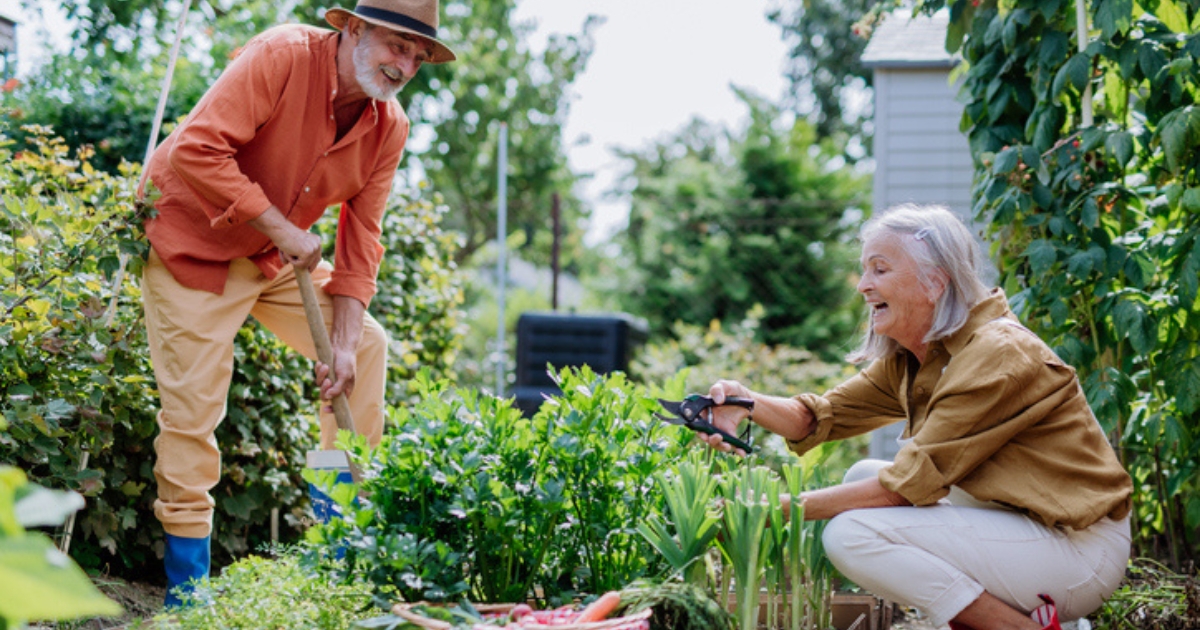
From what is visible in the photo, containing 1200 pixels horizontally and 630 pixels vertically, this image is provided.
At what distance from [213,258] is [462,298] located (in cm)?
201

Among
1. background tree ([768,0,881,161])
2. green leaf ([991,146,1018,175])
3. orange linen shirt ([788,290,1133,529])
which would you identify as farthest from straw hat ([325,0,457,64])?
background tree ([768,0,881,161])

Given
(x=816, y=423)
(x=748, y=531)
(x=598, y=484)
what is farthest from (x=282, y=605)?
(x=816, y=423)

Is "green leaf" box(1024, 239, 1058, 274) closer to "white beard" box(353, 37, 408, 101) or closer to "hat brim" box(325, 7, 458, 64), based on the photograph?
"hat brim" box(325, 7, 458, 64)

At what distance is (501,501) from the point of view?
2.00 m

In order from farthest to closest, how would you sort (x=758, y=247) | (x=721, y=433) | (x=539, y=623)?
(x=758, y=247) → (x=721, y=433) → (x=539, y=623)

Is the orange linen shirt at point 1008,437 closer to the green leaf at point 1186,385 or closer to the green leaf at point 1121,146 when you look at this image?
the green leaf at point 1186,385

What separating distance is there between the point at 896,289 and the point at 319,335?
1395 millimetres

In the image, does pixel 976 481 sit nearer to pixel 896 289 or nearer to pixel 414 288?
pixel 896 289

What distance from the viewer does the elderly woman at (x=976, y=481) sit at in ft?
7.20

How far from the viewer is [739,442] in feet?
8.26

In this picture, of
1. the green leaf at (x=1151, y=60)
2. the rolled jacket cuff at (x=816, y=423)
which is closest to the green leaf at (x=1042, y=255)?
the green leaf at (x=1151, y=60)

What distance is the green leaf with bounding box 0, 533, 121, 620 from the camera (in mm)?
842

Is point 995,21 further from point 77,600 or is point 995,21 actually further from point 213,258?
point 77,600

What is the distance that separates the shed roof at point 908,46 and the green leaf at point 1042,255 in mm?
4187
